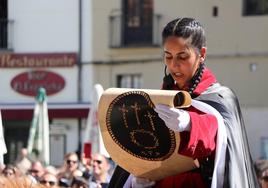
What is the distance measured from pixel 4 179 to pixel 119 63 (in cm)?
1990

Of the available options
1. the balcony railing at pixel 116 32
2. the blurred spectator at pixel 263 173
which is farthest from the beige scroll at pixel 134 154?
the balcony railing at pixel 116 32

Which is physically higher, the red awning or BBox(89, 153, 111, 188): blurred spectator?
BBox(89, 153, 111, 188): blurred spectator

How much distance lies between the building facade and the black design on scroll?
18.7 meters

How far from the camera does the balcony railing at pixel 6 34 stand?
24094 mm

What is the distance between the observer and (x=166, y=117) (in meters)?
3.13

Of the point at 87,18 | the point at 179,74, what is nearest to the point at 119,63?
the point at 87,18

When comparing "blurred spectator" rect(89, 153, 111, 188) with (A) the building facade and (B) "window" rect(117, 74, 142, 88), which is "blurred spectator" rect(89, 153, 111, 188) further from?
(B) "window" rect(117, 74, 142, 88)

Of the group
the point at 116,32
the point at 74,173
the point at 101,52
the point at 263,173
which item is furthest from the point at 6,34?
the point at 263,173

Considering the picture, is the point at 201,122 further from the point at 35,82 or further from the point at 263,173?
the point at 35,82

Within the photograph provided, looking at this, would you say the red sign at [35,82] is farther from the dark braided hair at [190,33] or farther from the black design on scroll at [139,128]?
the black design on scroll at [139,128]

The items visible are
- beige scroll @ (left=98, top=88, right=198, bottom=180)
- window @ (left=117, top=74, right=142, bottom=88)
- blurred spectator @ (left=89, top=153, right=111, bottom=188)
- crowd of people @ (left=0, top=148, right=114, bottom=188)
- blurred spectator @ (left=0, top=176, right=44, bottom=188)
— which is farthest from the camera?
window @ (left=117, top=74, right=142, bottom=88)

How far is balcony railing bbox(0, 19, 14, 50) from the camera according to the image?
79.0ft

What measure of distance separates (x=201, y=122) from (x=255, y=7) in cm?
1947

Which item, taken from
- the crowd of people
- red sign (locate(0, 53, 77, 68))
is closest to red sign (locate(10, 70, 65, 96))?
red sign (locate(0, 53, 77, 68))
